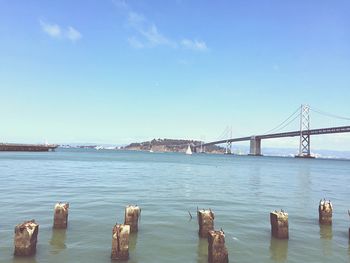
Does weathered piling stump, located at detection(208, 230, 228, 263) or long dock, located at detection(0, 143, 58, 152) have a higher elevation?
long dock, located at detection(0, 143, 58, 152)

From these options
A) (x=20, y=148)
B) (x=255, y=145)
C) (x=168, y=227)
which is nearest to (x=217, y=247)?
(x=168, y=227)

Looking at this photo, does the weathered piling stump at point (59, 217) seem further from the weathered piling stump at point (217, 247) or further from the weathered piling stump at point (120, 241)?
the weathered piling stump at point (217, 247)

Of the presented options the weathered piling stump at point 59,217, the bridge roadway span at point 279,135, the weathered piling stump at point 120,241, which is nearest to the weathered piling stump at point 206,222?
the weathered piling stump at point 120,241

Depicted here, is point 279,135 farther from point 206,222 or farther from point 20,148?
point 206,222

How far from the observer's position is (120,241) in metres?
10.5

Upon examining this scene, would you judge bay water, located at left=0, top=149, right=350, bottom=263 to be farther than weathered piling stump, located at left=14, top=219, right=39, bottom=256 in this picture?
Yes

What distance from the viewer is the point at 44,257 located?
35.1 feet

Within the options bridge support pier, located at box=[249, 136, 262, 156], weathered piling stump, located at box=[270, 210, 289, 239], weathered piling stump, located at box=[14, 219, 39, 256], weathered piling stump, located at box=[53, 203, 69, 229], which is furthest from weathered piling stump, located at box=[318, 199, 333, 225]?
bridge support pier, located at box=[249, 136, 262, 156]

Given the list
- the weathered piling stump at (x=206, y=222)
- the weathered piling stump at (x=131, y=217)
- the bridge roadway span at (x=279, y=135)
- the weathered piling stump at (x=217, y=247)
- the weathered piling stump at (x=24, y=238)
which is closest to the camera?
the weathered piling stump at (x=217, y=247)

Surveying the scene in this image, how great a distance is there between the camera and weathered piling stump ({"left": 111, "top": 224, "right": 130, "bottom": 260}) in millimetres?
10406

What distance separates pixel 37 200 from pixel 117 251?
1167cm

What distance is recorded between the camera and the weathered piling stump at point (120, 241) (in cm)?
1041

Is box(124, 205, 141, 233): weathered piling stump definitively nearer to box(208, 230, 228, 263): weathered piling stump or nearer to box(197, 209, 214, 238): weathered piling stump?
box(197, 209, 214, 238): weathered piling stump

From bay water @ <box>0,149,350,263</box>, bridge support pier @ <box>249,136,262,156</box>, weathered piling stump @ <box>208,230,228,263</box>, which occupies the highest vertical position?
bridge support pier @ <box>249,136,262,156</box>
